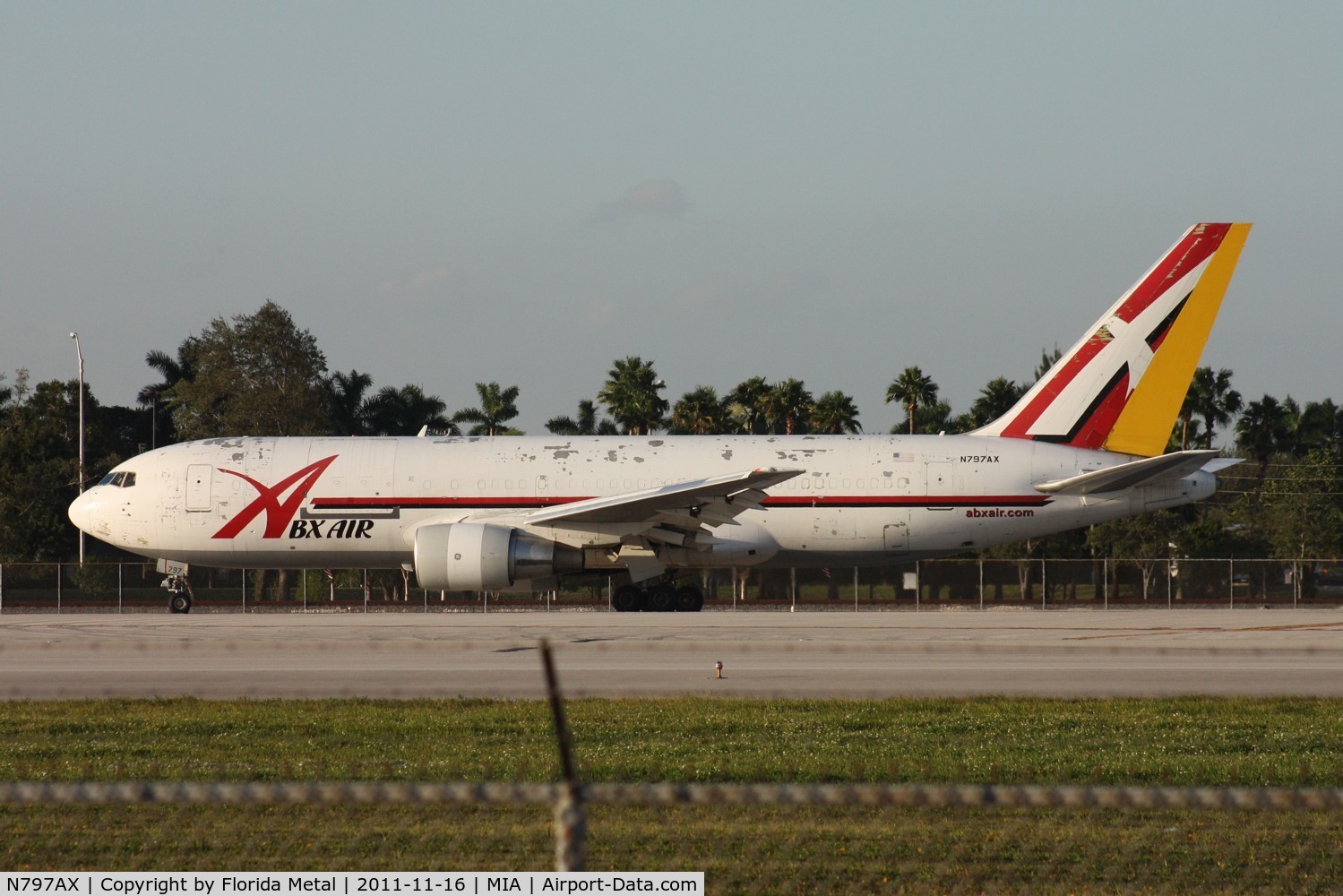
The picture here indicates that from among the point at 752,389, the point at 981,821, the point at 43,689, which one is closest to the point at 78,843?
the point at 981,821

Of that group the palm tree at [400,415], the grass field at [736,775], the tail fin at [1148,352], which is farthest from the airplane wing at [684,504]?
the palm tree at [400,415]

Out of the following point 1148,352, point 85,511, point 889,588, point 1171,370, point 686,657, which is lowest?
point 889,588

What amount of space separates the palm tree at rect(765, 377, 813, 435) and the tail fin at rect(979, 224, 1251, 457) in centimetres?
3817

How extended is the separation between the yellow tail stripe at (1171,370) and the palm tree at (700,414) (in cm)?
3908

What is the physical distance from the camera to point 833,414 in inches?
2825

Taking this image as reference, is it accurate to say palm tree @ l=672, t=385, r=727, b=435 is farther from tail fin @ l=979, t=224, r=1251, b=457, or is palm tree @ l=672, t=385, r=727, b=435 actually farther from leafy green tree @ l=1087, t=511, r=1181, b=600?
tail fin @ l=979, t=224, r=1251, b=457

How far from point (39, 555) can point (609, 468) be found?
38079 mm

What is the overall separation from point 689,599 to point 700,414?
40.0 m

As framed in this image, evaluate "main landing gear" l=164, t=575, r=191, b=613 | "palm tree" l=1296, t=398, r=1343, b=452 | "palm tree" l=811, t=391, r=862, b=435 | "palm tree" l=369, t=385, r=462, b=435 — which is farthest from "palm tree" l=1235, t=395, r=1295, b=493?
"main landing gear" l=164, t=575, r=191, b=613

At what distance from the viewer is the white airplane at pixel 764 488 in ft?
101

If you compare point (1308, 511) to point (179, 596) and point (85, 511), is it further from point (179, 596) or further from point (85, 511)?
point (85, 511)

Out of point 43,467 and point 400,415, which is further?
point 400,415

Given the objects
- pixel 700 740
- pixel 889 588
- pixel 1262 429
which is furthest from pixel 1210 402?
pixel 700 740

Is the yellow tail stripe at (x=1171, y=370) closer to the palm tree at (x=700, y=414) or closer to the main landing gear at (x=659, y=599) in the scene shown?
the main landing gear at (x=659, y=599)
